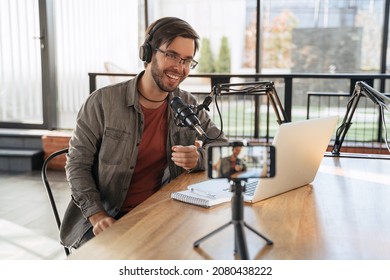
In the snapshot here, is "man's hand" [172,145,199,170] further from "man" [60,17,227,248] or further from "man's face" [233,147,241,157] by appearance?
"man's face" [233,147,241,157]

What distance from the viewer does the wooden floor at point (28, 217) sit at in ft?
10.3

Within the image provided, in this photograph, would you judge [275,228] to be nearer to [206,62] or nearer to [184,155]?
[184,155]

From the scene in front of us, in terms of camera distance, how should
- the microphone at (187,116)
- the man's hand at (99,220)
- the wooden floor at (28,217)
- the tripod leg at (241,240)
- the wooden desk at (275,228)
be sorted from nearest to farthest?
the tripod leg at (241,240) → the wooden desk at (275,228) → the microphone at (187,116) → the man's hand at (99,220) → the wooden floor at (28,217)

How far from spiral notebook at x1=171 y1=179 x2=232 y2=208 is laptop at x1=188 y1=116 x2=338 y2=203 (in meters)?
0.01

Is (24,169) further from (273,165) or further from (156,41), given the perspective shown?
(273,165)

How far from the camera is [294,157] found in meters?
1.60

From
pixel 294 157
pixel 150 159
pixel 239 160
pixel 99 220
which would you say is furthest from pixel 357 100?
pixel 239 160

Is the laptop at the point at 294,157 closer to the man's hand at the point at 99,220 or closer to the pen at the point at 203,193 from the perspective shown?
the pen at the point at 203,193

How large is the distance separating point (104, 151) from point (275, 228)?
2.55 feet

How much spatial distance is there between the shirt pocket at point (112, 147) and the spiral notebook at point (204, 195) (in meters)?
0.35

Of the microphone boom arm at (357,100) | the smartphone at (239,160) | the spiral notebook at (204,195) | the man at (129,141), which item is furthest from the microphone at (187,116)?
the microphone boom arm at (357,100)

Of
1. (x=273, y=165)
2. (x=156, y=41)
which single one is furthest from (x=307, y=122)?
(x=156, y=41)

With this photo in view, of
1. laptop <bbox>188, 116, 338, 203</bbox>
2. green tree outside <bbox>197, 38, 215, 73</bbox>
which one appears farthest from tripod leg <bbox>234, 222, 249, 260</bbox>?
green tree outside <bbox>197, 38, 215, 73</bbox>

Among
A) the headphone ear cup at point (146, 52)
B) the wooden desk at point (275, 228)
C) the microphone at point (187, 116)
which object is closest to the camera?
the wooden desk at point (275, 228)
